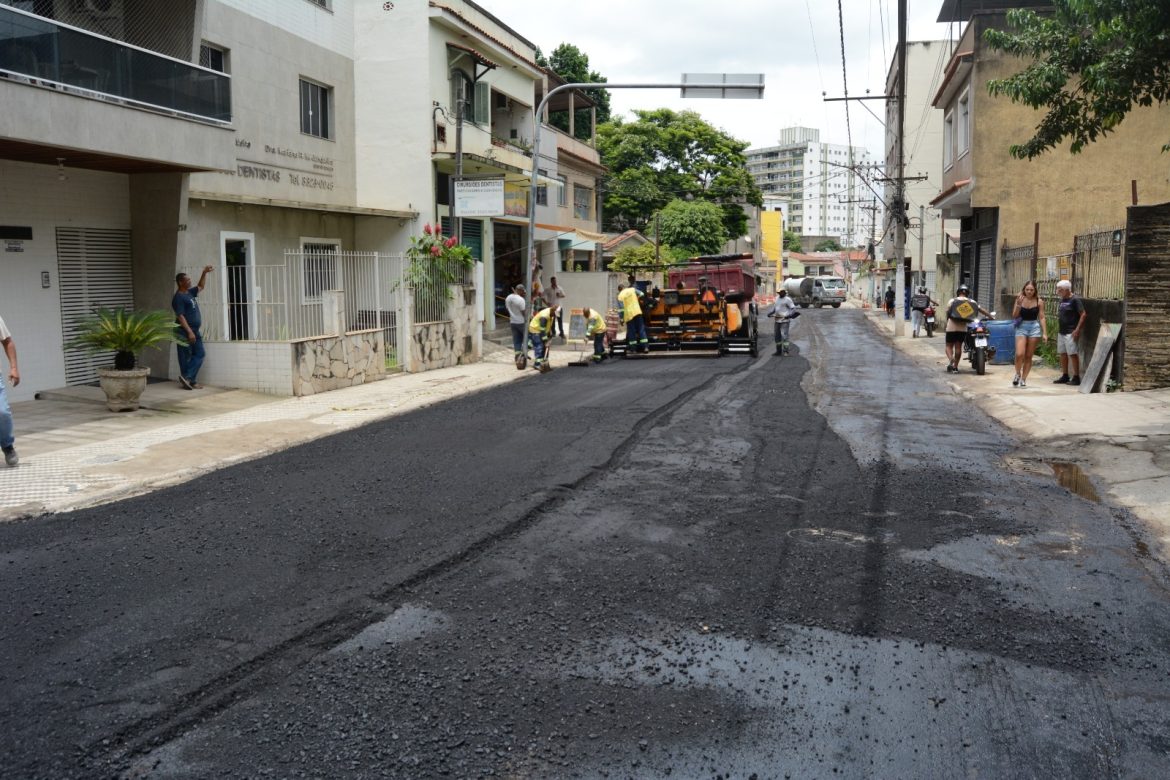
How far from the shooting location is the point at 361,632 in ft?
16.2

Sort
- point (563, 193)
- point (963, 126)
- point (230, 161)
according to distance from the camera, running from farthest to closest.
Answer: point (563, 193) → point (963, 126) → point (230, 161)

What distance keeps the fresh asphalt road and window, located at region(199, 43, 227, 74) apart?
11.6 meters

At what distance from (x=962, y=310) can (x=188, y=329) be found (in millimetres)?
13734

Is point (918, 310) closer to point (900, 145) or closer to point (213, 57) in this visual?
point (900, 145)

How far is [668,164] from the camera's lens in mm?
58469

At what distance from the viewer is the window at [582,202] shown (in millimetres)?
37250

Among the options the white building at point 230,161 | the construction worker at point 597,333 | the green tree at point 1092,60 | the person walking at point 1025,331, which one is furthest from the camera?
the construction worker at point 597,333

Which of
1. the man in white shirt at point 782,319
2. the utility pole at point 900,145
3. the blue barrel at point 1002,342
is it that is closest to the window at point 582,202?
the utility pole at point 900,145

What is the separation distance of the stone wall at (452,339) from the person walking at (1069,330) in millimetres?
11603

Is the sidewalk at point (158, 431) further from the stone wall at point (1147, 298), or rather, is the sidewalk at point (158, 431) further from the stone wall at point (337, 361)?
the stone wall at point (1147, 298)

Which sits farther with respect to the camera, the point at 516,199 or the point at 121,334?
the point at 516,199

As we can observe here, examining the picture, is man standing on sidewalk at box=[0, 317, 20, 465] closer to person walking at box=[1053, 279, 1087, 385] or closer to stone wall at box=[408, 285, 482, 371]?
stone wall at box=[408, 285, 482, 371]

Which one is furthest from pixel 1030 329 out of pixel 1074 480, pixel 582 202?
pixel 582 202

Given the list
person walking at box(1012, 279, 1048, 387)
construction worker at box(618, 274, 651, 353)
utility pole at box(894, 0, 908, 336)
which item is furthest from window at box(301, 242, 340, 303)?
utility pole at box(894, 0, 908, 336)
